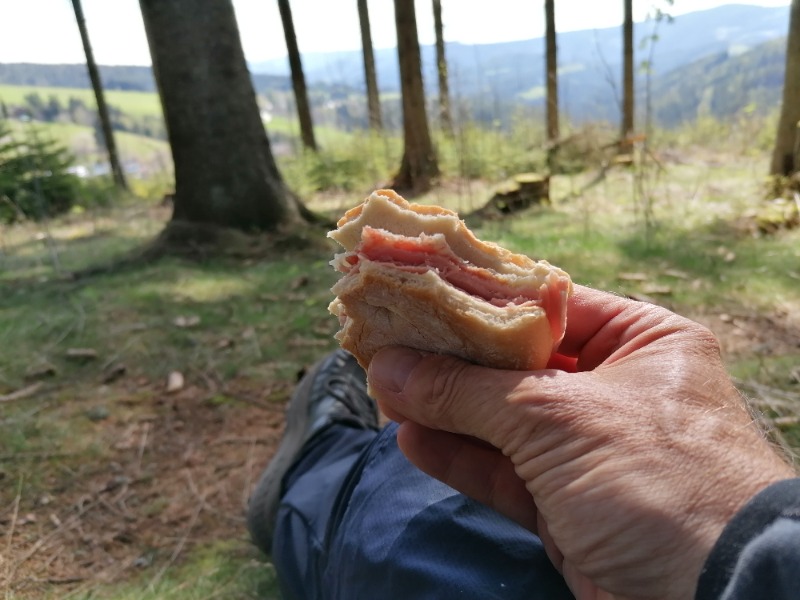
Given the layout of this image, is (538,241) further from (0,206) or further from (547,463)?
(0,206)

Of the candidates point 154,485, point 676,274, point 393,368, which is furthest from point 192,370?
point 676,274

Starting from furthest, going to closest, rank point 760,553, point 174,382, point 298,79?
point 298,79, point 174,382, point 760,553

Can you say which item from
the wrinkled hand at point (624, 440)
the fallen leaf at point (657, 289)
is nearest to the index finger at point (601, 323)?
the wrinkled hand at point (624, 440)

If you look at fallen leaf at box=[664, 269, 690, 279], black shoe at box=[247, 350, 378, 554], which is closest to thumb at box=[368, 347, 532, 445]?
black shoe at box=[247, 350, 378, 554]

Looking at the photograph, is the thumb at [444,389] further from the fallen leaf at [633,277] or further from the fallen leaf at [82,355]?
the fallen leaf at [633,277]

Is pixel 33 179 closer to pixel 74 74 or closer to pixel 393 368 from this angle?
pixel 393 368

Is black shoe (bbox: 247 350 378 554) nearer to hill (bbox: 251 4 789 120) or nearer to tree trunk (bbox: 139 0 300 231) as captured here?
tree trunk (bbox: 139 0 300 231)
